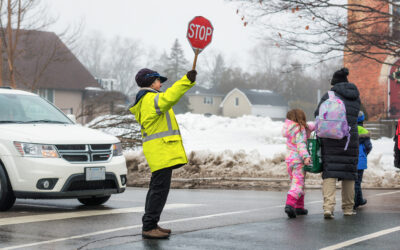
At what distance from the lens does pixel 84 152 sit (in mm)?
9398

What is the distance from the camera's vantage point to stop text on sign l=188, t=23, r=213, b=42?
763 centimetres

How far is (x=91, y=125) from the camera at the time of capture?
18.8 metres

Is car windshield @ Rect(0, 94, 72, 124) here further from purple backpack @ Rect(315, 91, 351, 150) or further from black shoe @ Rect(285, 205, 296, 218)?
purple backpack @ Rect(315, 91, 351, 150)

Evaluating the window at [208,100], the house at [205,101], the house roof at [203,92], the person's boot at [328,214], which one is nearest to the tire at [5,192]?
the person's boot at [328,214]

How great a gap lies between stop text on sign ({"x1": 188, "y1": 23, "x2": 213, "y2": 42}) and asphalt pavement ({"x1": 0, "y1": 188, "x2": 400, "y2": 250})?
7.27 feet

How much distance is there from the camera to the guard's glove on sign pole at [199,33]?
754 centimetres

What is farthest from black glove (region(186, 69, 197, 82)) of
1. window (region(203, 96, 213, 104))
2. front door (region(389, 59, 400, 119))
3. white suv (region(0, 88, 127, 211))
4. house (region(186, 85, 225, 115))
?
window (region(203, 96, 213, 104))

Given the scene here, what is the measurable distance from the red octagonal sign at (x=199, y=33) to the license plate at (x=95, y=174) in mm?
2748

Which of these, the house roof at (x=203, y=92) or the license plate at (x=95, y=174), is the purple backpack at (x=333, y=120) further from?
the house roof at (x=203, y=92)

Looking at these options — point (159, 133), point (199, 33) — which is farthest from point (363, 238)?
point (199, 33)

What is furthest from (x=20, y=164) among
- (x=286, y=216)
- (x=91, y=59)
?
(x=91, y=59)

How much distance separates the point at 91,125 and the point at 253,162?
187 inches

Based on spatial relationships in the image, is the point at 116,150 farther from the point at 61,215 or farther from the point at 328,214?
the point at 328,214

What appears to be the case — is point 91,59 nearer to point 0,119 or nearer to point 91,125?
point 91,125
